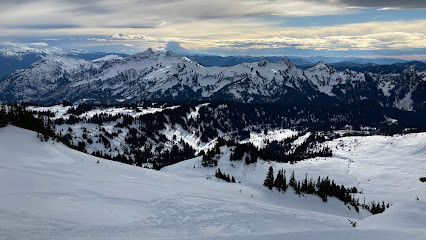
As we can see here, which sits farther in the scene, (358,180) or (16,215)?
(358,180)

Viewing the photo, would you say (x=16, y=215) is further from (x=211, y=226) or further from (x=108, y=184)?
(x=211, y=226)

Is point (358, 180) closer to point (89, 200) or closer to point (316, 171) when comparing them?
point (316, 171)

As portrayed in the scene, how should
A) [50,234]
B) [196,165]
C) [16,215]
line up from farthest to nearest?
[196,165]
[16,215]
[50,234]

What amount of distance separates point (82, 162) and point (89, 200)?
14.1 m

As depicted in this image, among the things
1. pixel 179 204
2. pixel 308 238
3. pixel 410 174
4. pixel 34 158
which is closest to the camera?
pixel 308 238

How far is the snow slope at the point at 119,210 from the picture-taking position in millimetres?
19422

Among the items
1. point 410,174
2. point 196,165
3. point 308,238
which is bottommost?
point 410,174

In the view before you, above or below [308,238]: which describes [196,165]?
below

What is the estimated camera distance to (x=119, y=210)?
2412 cm

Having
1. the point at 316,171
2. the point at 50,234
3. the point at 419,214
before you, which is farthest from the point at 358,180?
the point at 50,234

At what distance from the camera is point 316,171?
6245 inches

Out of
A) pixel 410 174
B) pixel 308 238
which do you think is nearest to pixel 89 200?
pixel 308 238

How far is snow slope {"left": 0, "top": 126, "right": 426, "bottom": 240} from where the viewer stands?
19422 mm

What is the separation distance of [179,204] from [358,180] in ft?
534
